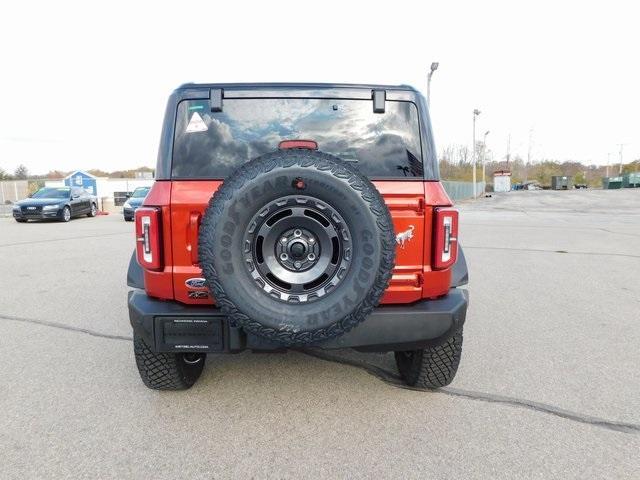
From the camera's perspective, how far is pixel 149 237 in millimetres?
2600

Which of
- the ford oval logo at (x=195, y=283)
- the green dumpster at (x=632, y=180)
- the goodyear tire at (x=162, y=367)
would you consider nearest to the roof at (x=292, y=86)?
the ford oval logo at (x=195, y=283)

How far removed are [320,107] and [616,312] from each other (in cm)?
439

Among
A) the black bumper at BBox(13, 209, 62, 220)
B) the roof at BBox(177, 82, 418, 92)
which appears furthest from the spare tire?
the black bumper at BBox(13, 209, 62, 220)

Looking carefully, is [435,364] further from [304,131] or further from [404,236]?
[304,131]

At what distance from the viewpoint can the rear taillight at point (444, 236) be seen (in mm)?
2664

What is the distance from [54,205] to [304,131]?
61.0ft

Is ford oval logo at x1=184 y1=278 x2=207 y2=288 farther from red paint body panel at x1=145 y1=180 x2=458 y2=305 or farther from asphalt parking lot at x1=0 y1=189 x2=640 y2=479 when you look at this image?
asphalt parking lot at x1=0 y1=189 x2=640 y2=479

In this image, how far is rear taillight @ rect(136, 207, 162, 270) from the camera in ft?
8.47

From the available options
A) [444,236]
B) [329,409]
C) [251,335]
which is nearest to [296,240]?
[251,335]

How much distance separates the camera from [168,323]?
2.53 metres

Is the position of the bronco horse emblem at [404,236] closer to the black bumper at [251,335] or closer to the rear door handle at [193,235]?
the black bumper at [251,335]

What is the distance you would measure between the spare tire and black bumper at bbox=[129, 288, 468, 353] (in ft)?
0.57

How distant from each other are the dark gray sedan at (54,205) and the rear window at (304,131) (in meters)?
18.2

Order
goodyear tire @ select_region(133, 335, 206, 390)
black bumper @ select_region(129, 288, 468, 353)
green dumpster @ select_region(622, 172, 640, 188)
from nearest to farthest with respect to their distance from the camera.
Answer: black bumper @ select_region(129, 288, 468, 353), goodyear tire @ select_region(133, 335, 206, 390), green dumpster @ select_region(622, 172, 640, 188)
